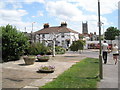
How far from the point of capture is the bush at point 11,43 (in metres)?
15.8

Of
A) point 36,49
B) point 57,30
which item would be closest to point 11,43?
point 36,49

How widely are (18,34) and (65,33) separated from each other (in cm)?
3176

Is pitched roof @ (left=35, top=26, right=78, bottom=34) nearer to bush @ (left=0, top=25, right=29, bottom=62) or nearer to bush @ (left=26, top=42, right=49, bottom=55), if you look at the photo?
bush @ (left=26, top=42, right=49, bottom=55)

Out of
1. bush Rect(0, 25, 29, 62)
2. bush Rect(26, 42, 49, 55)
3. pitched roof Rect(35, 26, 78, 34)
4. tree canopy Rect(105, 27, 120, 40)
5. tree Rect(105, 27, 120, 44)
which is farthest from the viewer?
tree canopy Rect(105, 27, 120, 40)

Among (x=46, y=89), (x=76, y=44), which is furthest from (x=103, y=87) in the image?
(x=76, y=44)

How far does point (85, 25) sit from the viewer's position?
106 meters

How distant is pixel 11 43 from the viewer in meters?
15.9

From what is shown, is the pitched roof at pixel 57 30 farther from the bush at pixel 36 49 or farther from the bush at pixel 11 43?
the bush at pixel 11 43

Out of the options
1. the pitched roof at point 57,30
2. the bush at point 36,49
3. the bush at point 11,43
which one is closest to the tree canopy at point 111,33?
the pitched roof at point 57,30

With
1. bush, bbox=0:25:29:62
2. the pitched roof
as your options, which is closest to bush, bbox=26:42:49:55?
A: bush, bbox=0:25:29:62

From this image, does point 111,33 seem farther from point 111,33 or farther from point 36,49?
point 36,49

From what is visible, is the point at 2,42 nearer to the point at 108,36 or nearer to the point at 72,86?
the point at 72,86

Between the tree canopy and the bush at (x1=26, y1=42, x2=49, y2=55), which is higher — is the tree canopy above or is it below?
above

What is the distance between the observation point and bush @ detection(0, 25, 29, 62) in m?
15.8
